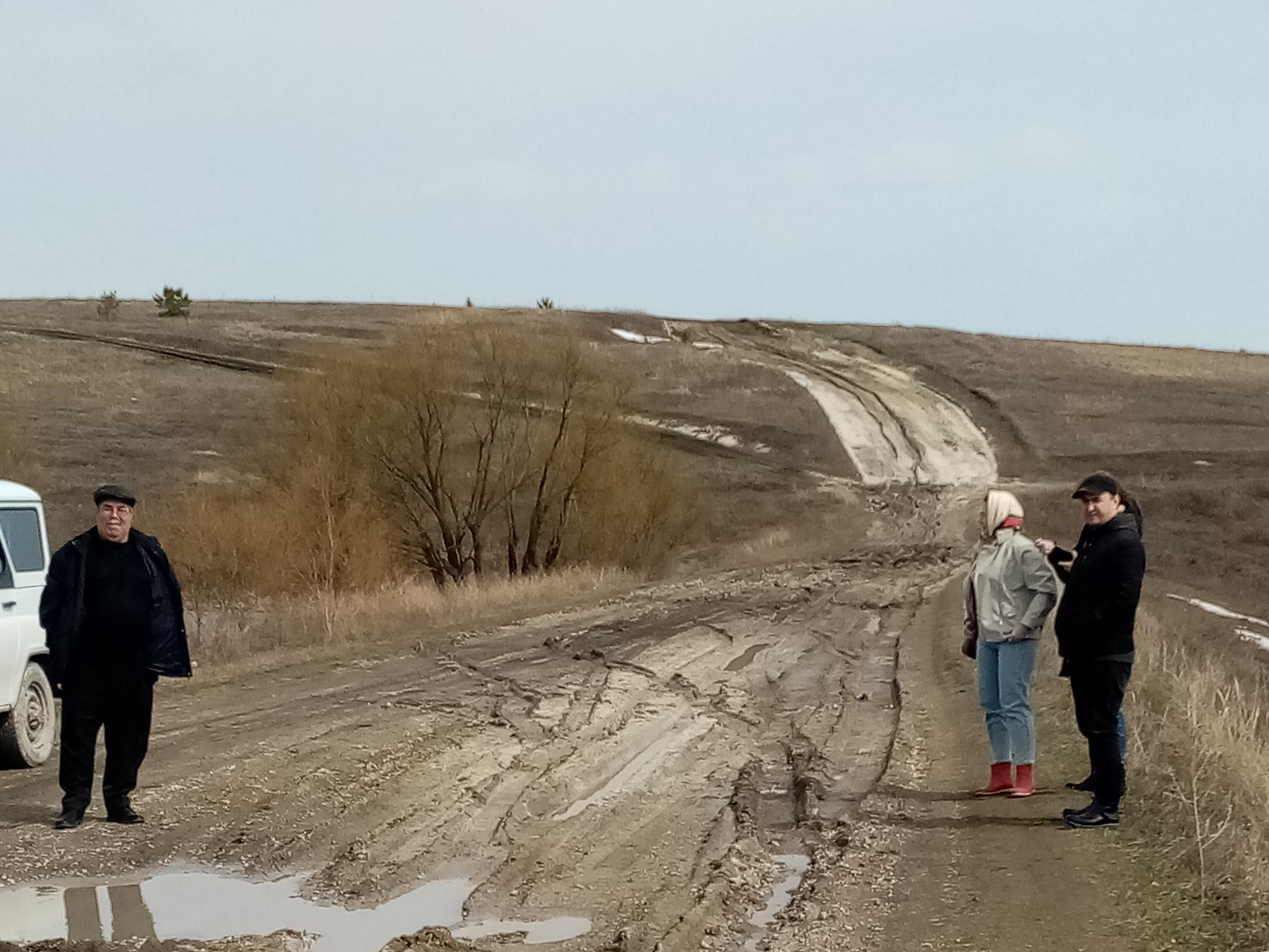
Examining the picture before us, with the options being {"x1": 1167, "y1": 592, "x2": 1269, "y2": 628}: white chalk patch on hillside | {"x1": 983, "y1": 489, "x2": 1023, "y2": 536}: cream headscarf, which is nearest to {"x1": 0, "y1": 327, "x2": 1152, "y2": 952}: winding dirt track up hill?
{"x1": 983, "y1": 489, "x2": 1023, "y2": 536}: cream headscarf

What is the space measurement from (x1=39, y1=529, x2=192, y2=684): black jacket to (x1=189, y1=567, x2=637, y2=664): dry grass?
366 inches

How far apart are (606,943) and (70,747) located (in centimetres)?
416

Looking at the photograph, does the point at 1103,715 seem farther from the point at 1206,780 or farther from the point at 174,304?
the point at 174,304

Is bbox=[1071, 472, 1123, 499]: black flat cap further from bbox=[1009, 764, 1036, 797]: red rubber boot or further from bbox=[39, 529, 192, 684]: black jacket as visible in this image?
bbox=[39, 529, 192, 684]: black jacket

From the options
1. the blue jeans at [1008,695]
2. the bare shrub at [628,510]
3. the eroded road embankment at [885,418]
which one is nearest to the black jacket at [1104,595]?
the blue jeans at [1008,695]

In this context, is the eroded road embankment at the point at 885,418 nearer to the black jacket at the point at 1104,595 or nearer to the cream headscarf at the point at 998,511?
the cream headscarf at the point at 998,511

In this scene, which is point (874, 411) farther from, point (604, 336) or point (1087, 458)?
point (604, 336)

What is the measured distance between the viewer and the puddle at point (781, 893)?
21.0ft

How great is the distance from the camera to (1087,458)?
51.7m

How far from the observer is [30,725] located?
10875 millimetres

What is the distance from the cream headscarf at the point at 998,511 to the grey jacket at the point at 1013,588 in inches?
3.3

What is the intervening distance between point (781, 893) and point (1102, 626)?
253 cm

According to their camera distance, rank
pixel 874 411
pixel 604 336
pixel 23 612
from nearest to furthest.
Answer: pixel 23 612 < pixel 874 411 < pixel 604 336

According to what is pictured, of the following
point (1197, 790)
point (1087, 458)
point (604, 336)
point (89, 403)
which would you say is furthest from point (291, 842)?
point (604, 336)
